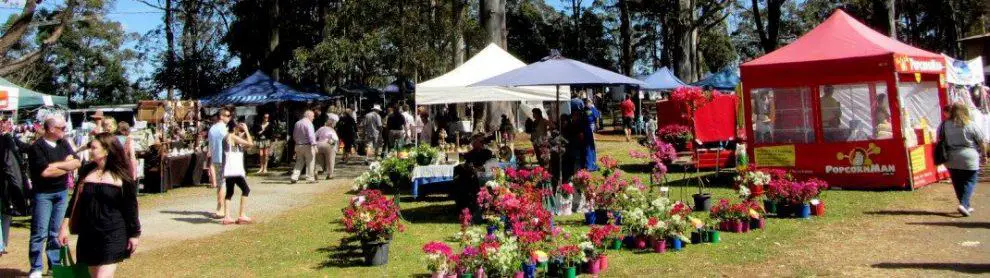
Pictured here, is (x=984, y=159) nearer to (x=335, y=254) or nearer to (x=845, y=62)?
(x=845, y=62)

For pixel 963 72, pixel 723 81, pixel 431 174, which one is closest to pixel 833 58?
pixel 963 72

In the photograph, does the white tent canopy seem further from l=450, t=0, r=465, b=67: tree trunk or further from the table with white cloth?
l=450, t=0, r=465, b=67: tree trunk

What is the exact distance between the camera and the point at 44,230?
7.37 meters

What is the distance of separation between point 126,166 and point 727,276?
4.80 m

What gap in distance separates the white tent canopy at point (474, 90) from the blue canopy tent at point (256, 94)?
7968 mm

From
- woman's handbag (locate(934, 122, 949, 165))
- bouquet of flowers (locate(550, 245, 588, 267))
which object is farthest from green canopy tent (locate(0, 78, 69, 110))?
woman's handbag (locate(934, 122, 949, 165))

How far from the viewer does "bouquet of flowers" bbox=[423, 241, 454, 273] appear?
647 cm

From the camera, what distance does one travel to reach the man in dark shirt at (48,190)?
289 inches

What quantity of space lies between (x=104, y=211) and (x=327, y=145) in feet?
38.0

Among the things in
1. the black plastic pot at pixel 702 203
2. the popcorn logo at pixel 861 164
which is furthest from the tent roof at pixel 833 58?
the black plastic pot at pixel 702 203

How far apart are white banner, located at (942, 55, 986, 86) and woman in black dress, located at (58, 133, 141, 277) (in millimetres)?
13791

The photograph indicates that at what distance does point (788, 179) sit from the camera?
1095 cm

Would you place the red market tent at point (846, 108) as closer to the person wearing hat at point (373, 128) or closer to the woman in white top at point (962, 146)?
the woman in white top at point (962, 146)

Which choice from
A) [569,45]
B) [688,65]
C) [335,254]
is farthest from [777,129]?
[569,45]
